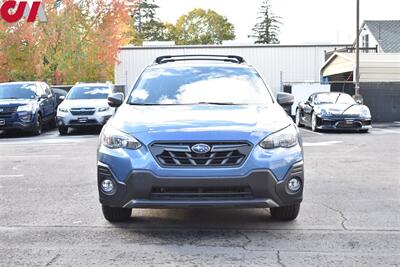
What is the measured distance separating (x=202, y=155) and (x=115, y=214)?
130 cm

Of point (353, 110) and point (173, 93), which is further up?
point (173, 93)

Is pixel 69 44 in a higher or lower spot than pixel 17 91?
higher

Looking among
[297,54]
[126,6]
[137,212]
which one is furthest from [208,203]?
[297,54]

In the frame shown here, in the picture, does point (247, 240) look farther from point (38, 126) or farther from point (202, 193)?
point (38, 126)

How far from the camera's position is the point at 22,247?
206 inches

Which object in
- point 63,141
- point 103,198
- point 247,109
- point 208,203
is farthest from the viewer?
point 63,141

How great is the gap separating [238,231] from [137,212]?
4.47 feet

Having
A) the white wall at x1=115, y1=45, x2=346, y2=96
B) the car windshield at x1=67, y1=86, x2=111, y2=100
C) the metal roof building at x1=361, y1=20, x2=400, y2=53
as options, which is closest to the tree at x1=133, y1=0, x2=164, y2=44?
the metal roof building at x1=361, y1=20, x2=400, y2=53

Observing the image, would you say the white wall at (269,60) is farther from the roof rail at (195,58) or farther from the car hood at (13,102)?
the roof rail at (195,58)

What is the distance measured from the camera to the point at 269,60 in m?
33.9

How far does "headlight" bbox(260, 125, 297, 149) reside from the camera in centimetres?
542

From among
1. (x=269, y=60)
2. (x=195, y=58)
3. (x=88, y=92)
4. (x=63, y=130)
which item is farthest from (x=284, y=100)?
(x=269, y=60)

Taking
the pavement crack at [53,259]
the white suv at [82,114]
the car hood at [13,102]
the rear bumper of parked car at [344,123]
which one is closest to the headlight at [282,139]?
the pavement crack at [53,259]

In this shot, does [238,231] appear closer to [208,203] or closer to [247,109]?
[208,203]
